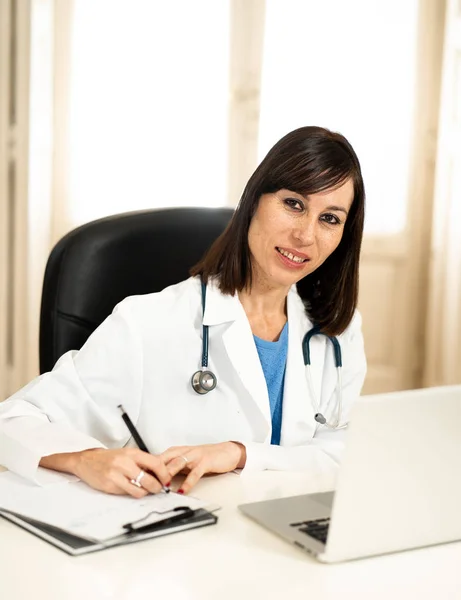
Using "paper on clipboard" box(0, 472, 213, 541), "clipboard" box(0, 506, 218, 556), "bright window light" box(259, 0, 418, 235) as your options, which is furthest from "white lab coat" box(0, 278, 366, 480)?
"bright window light" box(259, 0, 418, 235)

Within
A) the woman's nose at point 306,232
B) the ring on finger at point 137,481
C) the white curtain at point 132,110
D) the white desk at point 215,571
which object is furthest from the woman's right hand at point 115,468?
the white curtain at point 132,110

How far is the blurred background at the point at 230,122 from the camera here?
11.4ft

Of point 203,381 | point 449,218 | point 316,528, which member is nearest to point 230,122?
point 449,218

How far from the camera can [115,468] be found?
118 cm

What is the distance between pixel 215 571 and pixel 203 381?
637mm

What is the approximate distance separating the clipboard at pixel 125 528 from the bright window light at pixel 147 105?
2.61 m

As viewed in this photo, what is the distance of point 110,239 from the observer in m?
1.67

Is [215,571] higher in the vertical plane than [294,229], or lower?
lower

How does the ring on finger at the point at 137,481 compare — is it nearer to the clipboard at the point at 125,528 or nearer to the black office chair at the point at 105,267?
the clipboard at the point at 125,528

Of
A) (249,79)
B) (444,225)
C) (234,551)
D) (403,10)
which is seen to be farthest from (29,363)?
(234,551)

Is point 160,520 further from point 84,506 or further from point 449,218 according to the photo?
point 449,218

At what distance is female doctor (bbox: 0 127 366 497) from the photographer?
152 cm

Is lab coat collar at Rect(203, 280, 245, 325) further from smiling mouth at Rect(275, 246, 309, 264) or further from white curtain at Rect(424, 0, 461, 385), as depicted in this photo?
white curtain at Rect(424, 0, 461, 385)

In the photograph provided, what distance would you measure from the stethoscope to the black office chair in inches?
4.9
